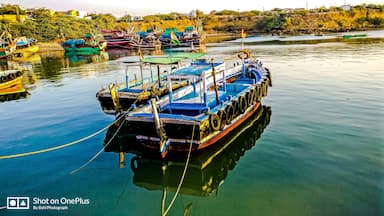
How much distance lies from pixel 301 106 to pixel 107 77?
22.6 m

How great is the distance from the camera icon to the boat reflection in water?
3.60 metres

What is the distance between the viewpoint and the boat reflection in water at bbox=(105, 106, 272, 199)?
11.0 metres

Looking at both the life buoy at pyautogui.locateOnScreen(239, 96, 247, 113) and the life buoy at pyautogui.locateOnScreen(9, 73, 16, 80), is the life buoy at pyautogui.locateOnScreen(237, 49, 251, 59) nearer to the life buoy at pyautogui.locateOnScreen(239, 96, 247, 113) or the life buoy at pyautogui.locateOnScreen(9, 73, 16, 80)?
the life buoy at pyautogui.locateOnScreen(239, 96, 247, 113)

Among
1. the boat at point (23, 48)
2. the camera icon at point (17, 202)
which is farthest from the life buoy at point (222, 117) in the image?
the boat at point (23, 48)

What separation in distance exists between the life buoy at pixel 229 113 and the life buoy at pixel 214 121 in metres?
0.85

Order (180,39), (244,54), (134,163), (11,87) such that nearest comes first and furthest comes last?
(134,163) < (11,87) < (244,54) < (180,39)

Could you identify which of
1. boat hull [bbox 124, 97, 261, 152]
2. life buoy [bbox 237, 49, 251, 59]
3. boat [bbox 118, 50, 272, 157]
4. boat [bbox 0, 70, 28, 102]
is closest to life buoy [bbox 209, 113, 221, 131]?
boat [bbox 118, 50, 272, 157]

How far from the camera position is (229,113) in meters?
14.4

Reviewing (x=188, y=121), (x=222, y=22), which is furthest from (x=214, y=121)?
(x=222, y=22)

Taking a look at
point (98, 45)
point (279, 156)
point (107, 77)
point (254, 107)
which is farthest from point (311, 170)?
point (98, 45)

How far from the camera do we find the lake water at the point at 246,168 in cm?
956

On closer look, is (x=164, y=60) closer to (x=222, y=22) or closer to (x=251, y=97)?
(x=251, y=97)

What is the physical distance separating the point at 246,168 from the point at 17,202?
26.5ft

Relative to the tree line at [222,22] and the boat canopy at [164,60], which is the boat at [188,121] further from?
the tree line at [222,22]
